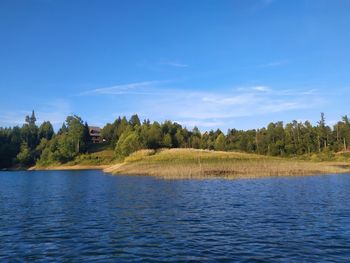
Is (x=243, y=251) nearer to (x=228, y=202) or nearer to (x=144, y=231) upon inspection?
(x=144, y=231)

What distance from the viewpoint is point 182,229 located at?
30.2m

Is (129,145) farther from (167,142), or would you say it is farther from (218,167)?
(218,167)

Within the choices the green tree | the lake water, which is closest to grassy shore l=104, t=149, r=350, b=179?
the lake water

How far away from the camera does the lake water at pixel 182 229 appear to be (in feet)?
75.4

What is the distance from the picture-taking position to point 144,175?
332ft

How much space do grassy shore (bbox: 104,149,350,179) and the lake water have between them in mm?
35956

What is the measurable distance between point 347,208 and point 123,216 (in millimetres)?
22538

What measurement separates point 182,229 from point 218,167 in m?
63.6

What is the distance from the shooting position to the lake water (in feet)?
75.4

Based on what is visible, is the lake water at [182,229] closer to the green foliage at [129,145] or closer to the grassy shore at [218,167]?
the grassy shore at [218,167]

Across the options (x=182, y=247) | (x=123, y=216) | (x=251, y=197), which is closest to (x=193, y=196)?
(x=251, y=197)

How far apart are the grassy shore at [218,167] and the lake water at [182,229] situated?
35956 mm

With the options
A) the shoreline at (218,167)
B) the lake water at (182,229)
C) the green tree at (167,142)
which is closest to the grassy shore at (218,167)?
the shoreline at (218,167)

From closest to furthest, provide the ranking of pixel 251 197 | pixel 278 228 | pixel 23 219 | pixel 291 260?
pixel 291 260, pixel 278 228, pixel 23 219, pixel 251 197
